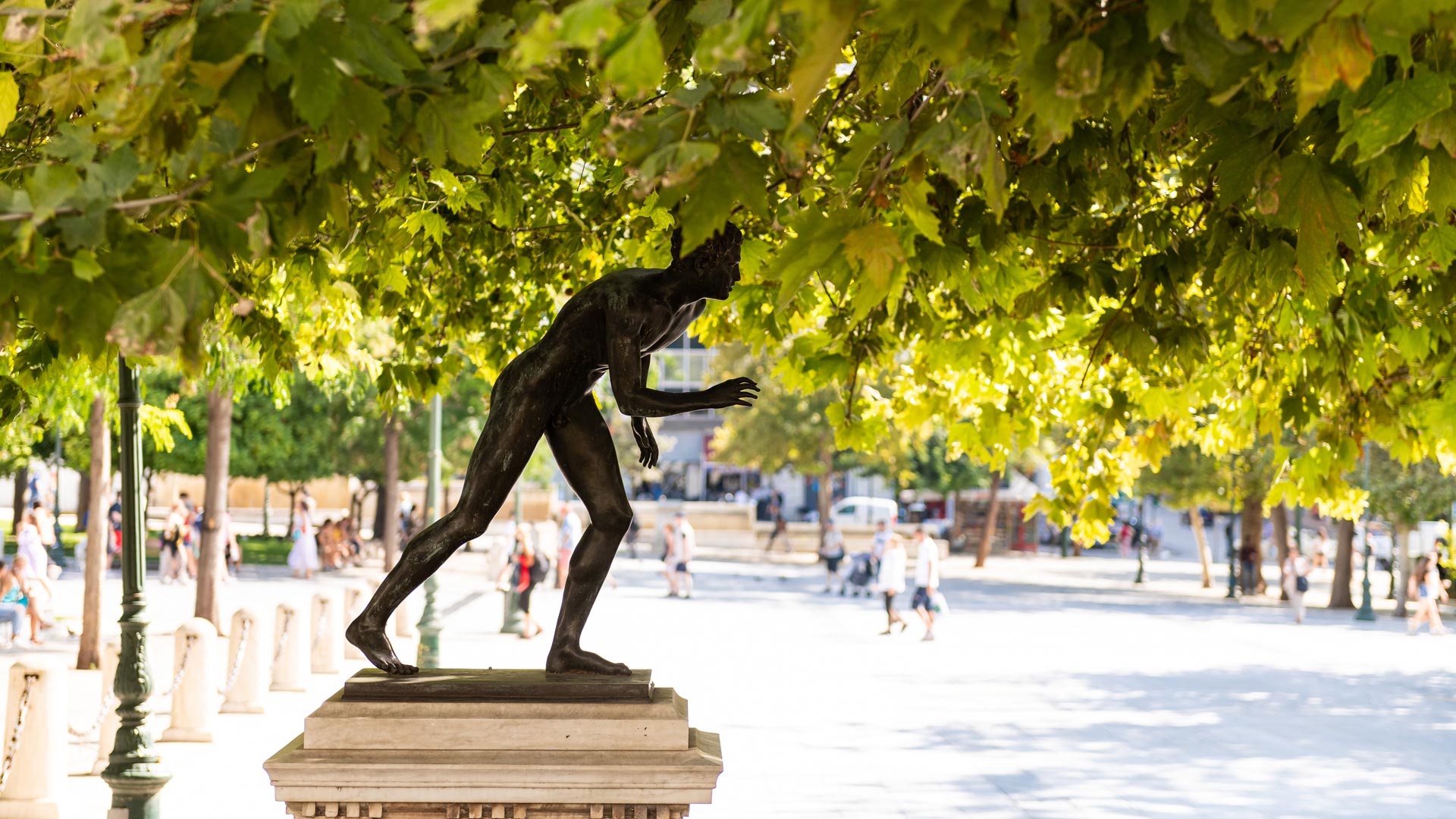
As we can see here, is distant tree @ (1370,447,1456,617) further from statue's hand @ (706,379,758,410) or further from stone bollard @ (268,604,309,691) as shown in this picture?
statue's hand @ (706,379,758,410)

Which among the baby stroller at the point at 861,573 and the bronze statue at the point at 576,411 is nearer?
the bronze statue at the point at 576,411

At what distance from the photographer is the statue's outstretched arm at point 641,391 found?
455 cm

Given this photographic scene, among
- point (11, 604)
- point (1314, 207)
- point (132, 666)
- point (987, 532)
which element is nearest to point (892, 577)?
point (11, 604)

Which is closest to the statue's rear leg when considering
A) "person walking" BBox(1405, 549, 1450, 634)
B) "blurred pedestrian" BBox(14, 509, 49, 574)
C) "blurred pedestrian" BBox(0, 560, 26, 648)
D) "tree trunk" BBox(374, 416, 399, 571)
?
"blurred pedestrian" BBox(0, 560, 26, 648)

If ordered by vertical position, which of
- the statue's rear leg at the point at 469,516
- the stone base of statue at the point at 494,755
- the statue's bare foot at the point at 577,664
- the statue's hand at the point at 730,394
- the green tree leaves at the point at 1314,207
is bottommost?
the stone base of statue at the point at 494,755

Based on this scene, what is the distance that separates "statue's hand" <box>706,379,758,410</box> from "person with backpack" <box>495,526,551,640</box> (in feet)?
54.8

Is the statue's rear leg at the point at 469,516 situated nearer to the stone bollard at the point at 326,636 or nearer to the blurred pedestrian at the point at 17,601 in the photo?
the stone bollard at the point at 326,636

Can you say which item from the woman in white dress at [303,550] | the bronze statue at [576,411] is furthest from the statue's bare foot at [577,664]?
the woman in white dress at [303,550]

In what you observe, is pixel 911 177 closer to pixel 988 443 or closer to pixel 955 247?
pixel 955 247

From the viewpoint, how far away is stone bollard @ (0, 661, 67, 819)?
29.2ft

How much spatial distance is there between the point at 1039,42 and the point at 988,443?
19.9 ft

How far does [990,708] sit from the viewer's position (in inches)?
600

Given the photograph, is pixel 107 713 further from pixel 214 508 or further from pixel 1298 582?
pixel 1298 582

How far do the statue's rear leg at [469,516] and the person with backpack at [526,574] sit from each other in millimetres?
16215
